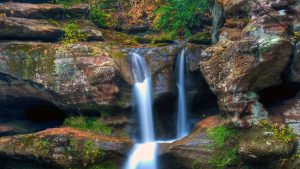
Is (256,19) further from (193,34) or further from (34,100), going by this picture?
(34,100)

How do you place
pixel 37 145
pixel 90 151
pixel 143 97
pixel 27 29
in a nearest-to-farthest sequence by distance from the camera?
pixel 90 151 → pixel 37 145 → pixel 143 97 → pixel 27 29

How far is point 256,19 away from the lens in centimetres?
1122

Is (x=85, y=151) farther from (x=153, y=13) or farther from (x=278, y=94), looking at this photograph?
(x=153, y=13)

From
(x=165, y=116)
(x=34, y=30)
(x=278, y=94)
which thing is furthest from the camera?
(x=34, y=30)

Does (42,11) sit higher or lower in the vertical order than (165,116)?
higher

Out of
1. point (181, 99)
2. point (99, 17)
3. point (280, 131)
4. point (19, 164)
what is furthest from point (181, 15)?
point (19, 164)

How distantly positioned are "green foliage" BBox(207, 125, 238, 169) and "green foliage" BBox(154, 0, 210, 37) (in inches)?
208

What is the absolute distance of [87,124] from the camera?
11859mm

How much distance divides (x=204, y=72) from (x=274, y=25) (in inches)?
83.3

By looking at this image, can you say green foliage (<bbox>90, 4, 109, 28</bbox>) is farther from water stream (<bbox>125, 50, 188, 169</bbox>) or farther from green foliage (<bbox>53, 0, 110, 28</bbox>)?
water stream (<bbox>125, 50, 188, 169</bbox>)

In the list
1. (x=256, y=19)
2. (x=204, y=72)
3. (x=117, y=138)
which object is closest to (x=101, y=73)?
(x=117, y=138)

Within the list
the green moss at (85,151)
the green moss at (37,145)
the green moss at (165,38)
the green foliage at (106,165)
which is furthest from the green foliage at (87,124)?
the green moss at (165,38)

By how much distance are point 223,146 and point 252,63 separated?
7.02 ft

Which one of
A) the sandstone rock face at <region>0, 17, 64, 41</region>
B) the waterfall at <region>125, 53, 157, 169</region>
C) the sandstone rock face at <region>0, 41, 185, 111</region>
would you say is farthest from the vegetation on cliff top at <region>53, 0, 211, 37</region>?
the waterfall at <region>125, 53, 157, 169</region>
